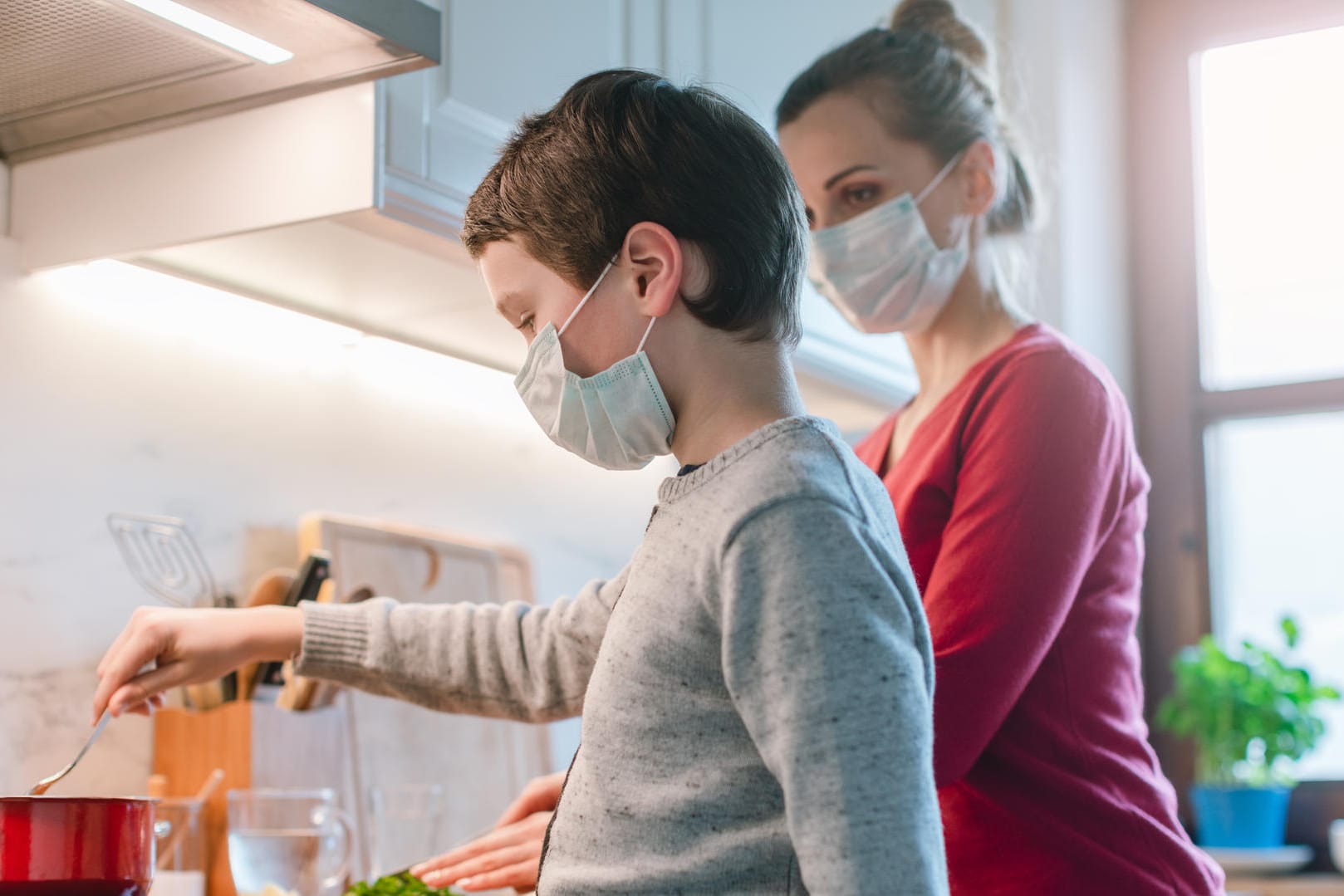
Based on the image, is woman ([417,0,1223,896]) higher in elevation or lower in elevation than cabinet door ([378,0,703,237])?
lower

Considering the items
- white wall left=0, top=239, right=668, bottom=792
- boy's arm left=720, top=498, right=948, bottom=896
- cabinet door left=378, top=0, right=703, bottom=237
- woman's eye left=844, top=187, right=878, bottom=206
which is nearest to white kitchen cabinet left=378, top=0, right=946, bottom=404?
cabinet door left=378, top=0, right=703, bottom=237

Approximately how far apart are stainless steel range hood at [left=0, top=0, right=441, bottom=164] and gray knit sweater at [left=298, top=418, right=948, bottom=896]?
1.43 ft

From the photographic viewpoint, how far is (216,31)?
0.99m

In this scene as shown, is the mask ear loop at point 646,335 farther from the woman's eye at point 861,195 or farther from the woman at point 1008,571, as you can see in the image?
the woman's eye at point 861,195

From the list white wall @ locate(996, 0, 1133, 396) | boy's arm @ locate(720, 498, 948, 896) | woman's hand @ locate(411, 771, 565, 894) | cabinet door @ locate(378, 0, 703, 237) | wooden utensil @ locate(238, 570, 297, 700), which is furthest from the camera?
white wall @ locate(996, 0, 1133, 396)

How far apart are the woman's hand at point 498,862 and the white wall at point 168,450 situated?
0.46m

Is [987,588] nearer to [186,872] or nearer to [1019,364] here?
[1019,364]

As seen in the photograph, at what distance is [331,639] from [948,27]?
0.84 meters

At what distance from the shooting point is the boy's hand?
95 cm

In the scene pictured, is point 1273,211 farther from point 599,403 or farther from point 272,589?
point 599,403

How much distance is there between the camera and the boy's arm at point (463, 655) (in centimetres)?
102

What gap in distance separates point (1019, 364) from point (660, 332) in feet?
1.35

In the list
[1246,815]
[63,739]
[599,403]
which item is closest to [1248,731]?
[1246,815]

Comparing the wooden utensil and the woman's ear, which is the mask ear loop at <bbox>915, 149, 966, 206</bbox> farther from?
the wooden utensil
